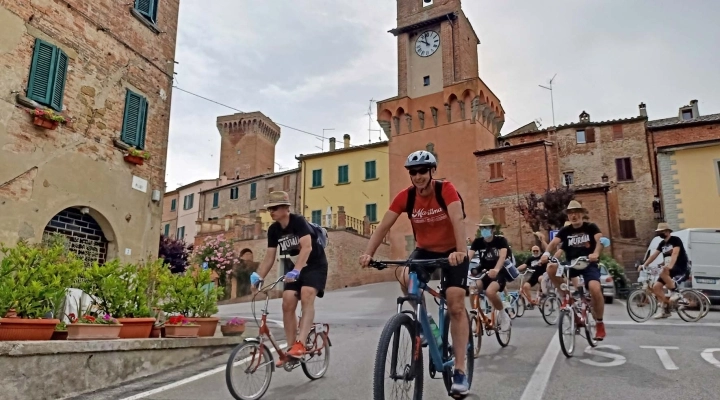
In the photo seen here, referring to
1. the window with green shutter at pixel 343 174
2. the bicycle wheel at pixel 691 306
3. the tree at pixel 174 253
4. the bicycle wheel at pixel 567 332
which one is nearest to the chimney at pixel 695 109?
the window with green shutter at pixel 343 174

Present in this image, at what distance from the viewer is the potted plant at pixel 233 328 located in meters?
8.23

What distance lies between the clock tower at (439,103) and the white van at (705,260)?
18217 mm

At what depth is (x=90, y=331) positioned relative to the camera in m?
5.70

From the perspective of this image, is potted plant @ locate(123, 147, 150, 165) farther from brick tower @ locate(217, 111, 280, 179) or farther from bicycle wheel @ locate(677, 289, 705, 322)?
brick tower @ locate(217, 111, 280, 179)

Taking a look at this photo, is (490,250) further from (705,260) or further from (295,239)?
(705,260)

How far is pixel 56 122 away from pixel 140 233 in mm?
3179

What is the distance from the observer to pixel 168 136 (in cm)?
1294

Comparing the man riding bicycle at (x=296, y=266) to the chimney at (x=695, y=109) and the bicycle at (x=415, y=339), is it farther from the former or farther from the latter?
the chimney at (x=695, y=109)

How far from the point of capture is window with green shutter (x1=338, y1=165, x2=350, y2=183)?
40281 mm

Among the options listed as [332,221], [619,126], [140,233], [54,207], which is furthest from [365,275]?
[54,207]

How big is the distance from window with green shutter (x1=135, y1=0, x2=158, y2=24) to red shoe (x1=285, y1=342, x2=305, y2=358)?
10.2 meters

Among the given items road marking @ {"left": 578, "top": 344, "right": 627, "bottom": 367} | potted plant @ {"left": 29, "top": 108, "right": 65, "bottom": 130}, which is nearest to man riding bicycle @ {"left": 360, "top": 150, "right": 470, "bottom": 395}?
road marking @ {"left": 578, "top": 344, "right": 627, "bottom": 367}

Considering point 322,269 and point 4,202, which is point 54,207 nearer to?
point 4,202

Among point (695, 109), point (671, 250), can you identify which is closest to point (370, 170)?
point (695, 109)
